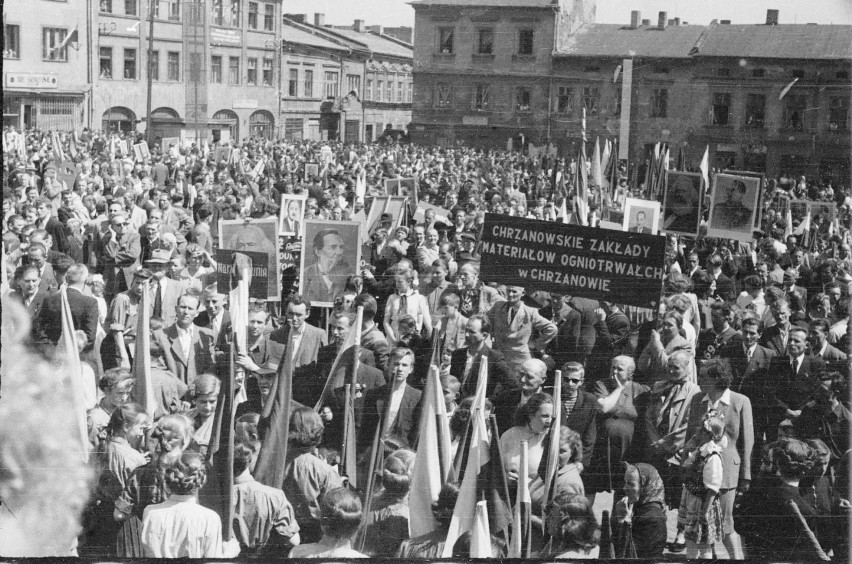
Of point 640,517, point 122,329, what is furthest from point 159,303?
point 640,517

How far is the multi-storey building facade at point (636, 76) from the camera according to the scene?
4.82 meters

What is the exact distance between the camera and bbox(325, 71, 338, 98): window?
6586 mm

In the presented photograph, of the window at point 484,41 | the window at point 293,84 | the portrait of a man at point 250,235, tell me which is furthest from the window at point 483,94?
the portrait of a man at point 250,235

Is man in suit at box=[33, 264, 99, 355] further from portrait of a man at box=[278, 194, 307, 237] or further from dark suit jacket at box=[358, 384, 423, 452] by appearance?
portrait of a man at box=[278, 194, 307, 237]

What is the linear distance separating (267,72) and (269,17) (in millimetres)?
1007

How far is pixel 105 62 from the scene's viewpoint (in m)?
5.77

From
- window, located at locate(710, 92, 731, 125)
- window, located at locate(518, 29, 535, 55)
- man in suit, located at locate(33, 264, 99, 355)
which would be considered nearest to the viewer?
man in suit, located at locate(33, 264, 99, 355)

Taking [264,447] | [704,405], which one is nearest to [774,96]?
[704,405]

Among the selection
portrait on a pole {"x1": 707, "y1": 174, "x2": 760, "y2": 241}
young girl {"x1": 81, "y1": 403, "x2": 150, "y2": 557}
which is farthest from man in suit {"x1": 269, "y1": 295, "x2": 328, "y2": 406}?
portrait on a pole {"x1": 707, "y1": 174, "x2": 760, "y2": 241}

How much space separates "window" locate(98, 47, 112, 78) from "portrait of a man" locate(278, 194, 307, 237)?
162 centimetres

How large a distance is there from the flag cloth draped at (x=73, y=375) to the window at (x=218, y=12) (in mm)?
1845

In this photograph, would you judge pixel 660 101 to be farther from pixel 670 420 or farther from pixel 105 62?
pixel 105 62

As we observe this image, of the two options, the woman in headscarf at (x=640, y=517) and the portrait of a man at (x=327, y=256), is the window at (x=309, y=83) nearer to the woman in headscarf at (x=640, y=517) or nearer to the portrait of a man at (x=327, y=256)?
the portrait of a man at (x=327, y=256)

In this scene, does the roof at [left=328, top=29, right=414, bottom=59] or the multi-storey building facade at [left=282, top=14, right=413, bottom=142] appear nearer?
the roof at [left=328, top=29, right=414, bottom=59]
